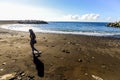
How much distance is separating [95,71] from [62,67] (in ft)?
6.35

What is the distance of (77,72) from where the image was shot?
9.66m

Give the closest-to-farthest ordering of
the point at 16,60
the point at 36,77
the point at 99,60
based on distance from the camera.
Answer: the point at 36,77 → the point at 16,60 → the point at 99,60

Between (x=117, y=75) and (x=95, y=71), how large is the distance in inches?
48.0

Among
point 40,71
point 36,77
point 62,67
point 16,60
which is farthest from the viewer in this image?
point 16,60

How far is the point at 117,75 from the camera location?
970 cm

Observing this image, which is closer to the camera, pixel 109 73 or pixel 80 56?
pixel 109 73

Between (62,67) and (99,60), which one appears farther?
(99,60)

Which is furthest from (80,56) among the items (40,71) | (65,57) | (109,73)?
(40,71)

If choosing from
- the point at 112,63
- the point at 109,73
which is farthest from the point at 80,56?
the point at 109,73

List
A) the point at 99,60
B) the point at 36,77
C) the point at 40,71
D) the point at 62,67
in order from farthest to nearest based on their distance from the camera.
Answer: the point at 99,60
the point at 62,67
the point at 40,71
the point at 36,77

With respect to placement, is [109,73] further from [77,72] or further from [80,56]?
[80,56]

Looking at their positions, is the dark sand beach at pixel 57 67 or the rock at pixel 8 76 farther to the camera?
the dark sand beach at pixel 57 67

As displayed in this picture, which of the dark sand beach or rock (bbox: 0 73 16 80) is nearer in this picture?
rock (bbox: 0 73 16 80)

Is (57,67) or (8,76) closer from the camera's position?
(8,76)
